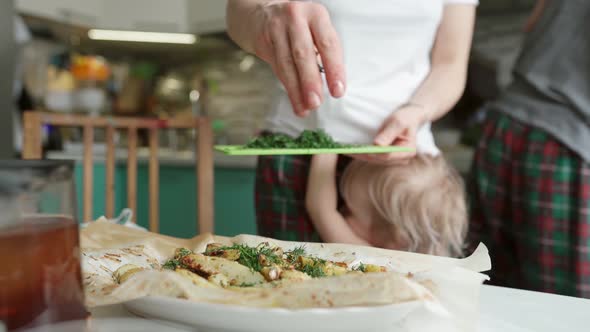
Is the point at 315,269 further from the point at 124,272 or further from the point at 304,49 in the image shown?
the point at 304,49

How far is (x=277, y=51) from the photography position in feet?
2.56

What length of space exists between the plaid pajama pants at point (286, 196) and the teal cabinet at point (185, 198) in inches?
51.9

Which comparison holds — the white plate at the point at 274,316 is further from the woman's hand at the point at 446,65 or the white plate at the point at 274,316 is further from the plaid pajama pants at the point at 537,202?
the plaid pajama pants at the point at 537,202

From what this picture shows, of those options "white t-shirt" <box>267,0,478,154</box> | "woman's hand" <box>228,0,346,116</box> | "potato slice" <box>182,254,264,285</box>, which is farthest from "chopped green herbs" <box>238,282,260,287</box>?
"white t-shirt" <box>267,0,478,154</box>

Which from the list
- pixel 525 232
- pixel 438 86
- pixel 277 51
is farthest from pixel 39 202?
pixel 525 232

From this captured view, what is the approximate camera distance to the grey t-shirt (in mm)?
1270

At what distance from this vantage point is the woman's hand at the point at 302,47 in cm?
74

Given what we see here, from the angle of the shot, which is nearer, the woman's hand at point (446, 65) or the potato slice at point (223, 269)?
the potato slice at point (223, 269)

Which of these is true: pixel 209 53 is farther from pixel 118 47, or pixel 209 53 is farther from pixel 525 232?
pixel 525 232

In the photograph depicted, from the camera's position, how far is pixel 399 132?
98 centimetres

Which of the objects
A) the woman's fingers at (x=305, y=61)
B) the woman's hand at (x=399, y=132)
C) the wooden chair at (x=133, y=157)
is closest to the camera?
the woman's fingers at (x=305, y=61)

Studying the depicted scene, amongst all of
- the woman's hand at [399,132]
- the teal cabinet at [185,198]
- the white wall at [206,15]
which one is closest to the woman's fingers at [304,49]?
the woman's hand at [399,132]

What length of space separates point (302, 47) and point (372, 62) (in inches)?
15.2

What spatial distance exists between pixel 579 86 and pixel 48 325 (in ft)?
4.21
